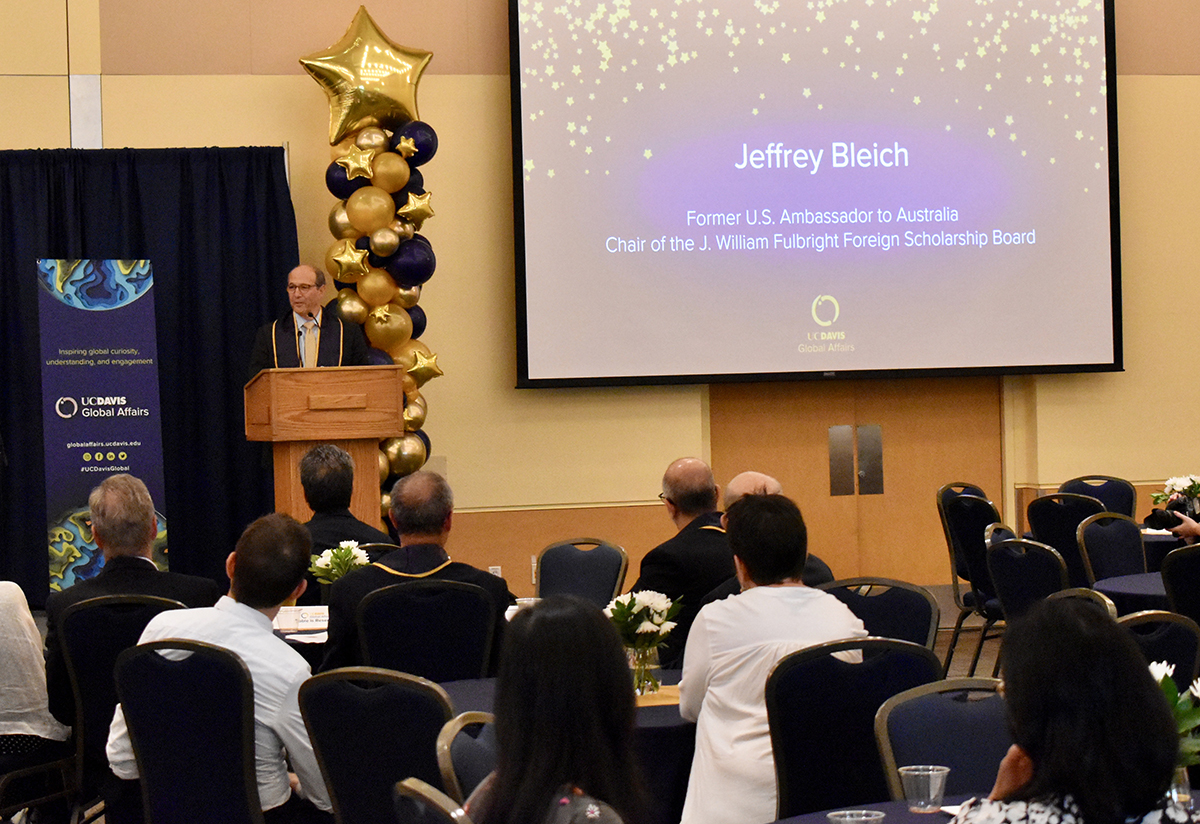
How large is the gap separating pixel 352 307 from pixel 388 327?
0.75ft

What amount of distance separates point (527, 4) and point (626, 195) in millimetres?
1338

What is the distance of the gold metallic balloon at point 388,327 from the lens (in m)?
7.26

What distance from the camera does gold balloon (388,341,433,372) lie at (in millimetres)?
7387

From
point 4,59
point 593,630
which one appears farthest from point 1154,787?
point 4,59

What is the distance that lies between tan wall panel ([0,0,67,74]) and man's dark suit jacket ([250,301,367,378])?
2.31m

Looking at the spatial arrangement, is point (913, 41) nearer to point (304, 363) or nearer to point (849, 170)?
point (849, 170)

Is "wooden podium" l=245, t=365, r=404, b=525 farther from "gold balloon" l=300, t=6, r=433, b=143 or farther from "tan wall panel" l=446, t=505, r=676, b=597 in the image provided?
"tan wall panel" l=446, t=505, r=676, b=597

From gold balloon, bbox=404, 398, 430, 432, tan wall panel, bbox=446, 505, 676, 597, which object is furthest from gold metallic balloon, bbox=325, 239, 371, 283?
tan wall panel, bbox=446, 505, 676, 597

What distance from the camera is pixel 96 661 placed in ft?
11.6

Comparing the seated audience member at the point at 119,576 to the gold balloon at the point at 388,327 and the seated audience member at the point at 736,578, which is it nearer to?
the seated audience member at the point at 736,578

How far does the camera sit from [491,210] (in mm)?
8297

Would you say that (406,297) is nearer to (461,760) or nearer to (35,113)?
(35,113)

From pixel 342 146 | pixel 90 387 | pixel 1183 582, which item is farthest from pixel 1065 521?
pixel 90 387

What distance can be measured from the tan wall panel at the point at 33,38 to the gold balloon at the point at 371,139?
84.4 inches
